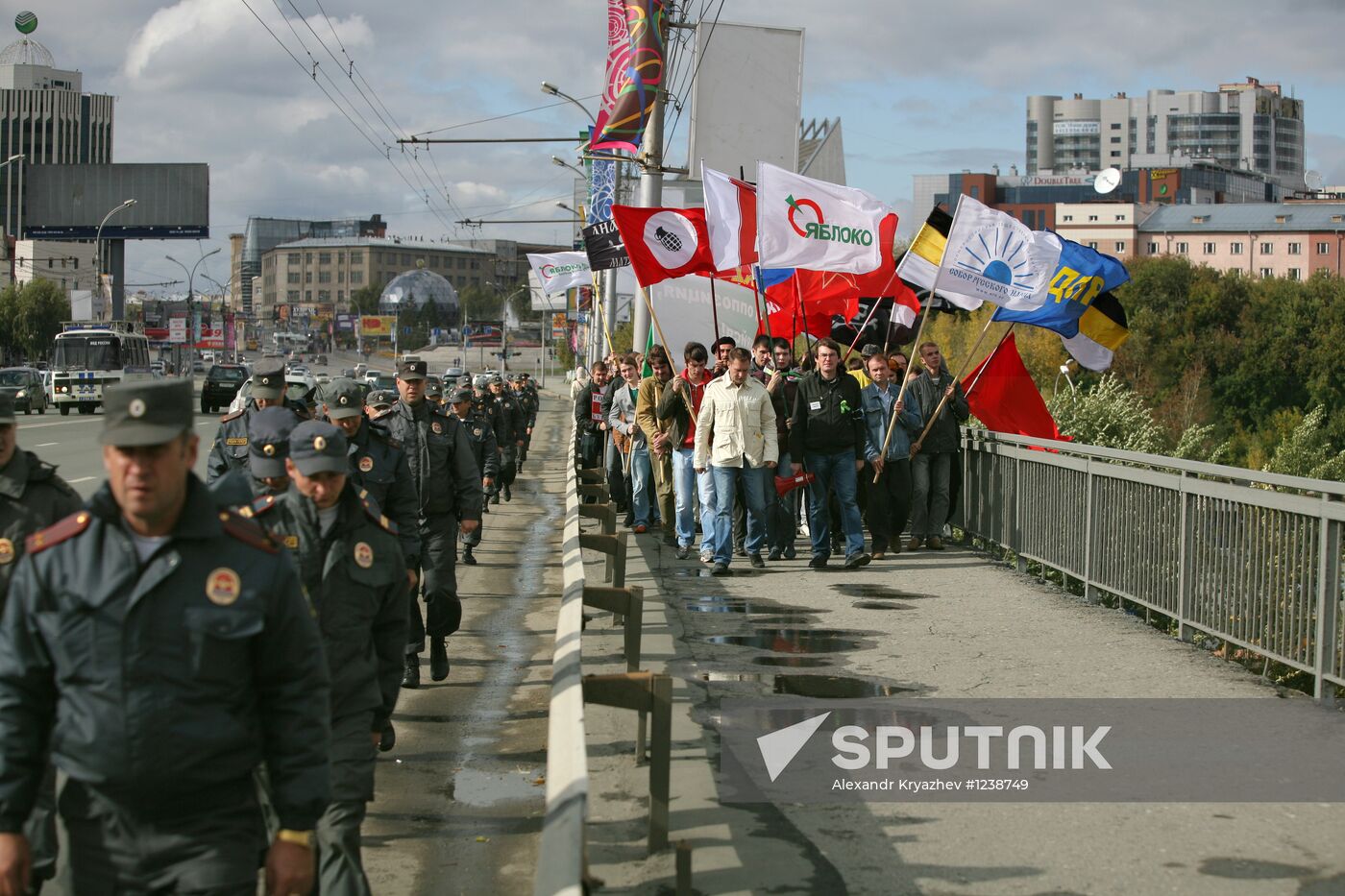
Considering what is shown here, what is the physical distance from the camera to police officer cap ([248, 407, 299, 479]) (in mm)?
6406

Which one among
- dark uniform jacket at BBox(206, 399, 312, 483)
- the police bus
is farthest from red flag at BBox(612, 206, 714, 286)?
the police bus

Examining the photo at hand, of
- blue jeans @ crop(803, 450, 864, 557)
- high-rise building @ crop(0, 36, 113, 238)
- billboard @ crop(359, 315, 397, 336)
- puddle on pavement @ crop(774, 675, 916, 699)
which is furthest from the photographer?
billboard @ crop(359, 315, 397, 336)

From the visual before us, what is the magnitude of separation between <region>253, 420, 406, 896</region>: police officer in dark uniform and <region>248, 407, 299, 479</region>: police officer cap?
3.44ft

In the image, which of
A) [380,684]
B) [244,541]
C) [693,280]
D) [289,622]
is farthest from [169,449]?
[693,280]

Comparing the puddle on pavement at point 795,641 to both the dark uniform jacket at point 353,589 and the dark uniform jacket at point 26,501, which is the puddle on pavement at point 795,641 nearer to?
the dark uniform jacket at point 353,589

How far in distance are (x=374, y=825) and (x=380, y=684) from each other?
1.37 metres

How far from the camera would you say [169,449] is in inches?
131

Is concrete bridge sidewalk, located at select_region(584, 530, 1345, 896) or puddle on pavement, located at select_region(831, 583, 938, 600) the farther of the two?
puddle on pavement, located at select_region(831, 583, 938, 600)

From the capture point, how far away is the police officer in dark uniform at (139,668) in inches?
129

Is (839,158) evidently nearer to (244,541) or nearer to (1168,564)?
(1168,564)

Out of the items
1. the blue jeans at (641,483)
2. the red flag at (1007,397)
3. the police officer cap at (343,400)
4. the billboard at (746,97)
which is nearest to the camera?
the police officer cap at (343,400)

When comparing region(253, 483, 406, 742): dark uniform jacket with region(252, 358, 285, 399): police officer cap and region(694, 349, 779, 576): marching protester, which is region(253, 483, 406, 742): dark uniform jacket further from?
region(694, 349, 779, 576): marching protester

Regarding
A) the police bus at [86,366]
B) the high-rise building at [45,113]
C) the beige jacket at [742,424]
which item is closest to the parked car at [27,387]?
the police bus at [86,366]

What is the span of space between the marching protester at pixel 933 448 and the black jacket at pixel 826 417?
133 centimetres
